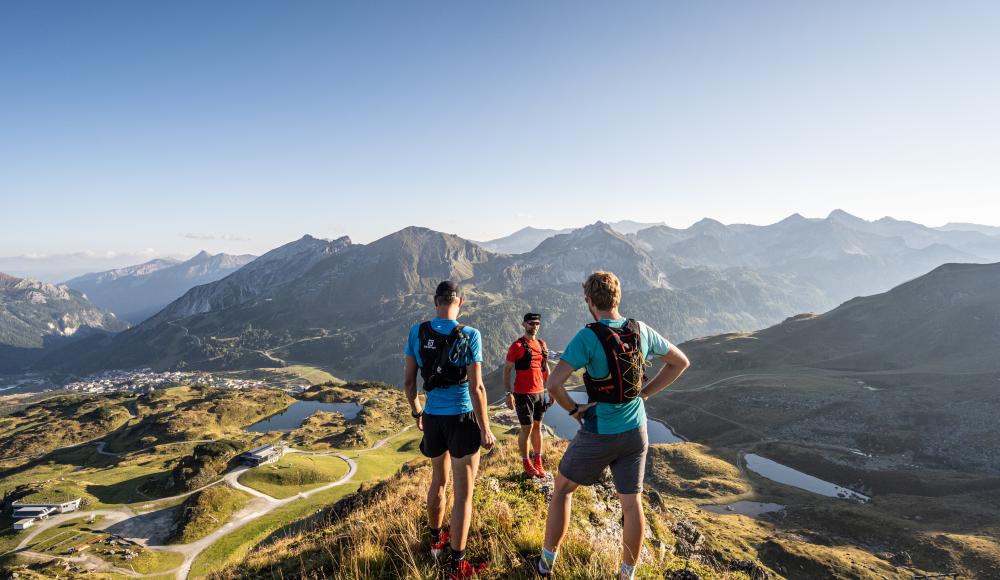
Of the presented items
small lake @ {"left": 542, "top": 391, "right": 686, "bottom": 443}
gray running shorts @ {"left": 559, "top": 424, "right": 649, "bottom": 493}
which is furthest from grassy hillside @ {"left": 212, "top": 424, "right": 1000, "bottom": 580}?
small lake @ {"left": 542, "top": 391, "right": 686, "bottom": 443}

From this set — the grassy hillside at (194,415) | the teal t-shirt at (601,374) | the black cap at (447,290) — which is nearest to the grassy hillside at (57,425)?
the grassy hillside at (194,415)

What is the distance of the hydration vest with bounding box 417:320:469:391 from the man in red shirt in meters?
4.80

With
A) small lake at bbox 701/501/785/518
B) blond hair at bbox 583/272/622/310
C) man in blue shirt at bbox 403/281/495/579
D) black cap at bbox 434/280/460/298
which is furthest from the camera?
small lake at bbox 701/501/785/518

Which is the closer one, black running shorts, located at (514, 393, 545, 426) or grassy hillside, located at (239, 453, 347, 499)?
black running shorts, located at (514, 393, 545, 426)

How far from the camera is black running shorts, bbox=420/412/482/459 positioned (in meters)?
6.84

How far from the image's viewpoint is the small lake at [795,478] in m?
72.1

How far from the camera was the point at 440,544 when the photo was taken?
7.07 metres

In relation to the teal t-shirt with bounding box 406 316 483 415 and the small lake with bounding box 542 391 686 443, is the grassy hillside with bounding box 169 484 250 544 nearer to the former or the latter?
the teal t-shirt with bounding box 406 316 483 415

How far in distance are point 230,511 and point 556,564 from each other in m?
55.4

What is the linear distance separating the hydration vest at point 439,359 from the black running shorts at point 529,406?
5.28 m

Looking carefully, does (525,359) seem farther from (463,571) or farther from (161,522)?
(161,522)

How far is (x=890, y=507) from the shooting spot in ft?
209

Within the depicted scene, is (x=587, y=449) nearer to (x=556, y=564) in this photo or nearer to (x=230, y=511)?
(x=556, y=564)

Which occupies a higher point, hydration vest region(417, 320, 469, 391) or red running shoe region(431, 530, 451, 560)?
hydration vest region(417, 320, 469, 391)
